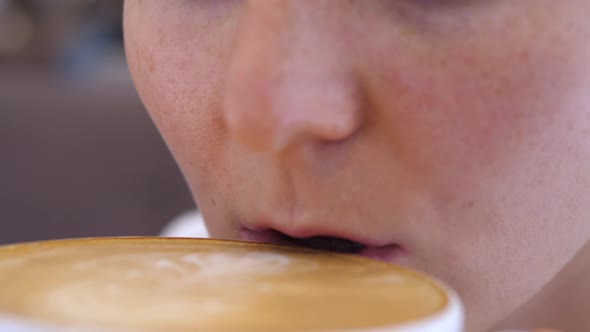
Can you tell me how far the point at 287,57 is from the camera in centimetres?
52

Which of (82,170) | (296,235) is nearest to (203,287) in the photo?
(296,235)

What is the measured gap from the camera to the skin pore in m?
0.52

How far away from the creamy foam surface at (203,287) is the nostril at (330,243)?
58 millimetres

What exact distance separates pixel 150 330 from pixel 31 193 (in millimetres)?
1827

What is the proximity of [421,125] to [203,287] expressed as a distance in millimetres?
201

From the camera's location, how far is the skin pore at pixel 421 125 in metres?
0.52

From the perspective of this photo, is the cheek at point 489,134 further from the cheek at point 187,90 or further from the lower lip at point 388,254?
the cheek at point 187,90

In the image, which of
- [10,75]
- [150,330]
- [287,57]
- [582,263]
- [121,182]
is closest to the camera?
[150,330]

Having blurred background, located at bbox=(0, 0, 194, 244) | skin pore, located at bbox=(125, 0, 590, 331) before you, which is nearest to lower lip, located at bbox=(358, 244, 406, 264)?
skin pore, located at bbox=(125, 0, 590, 331)

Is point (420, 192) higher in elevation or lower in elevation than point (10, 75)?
lower

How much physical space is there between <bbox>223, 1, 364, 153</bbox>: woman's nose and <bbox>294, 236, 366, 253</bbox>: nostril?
104mm

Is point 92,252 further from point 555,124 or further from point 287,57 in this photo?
point 555,124

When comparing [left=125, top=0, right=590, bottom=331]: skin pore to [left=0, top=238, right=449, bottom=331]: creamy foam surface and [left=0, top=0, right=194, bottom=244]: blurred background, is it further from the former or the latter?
[left=0, top=0, right=194, bottom=244]: blurred background

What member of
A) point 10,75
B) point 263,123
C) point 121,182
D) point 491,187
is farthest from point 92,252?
point 10,75
